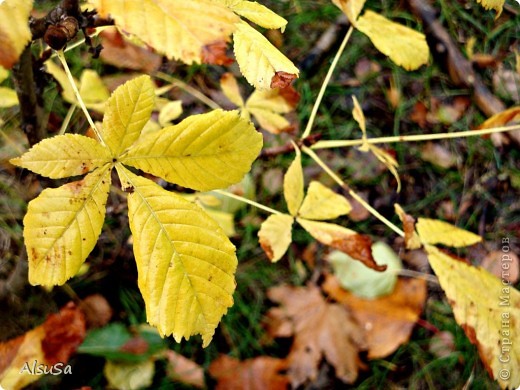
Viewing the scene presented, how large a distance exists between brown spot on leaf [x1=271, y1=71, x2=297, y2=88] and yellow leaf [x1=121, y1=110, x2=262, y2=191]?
0.09 m

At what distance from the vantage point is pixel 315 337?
150 centimetres

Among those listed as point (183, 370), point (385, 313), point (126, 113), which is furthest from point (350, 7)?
point (183, 370)

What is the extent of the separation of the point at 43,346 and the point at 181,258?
2.67ft

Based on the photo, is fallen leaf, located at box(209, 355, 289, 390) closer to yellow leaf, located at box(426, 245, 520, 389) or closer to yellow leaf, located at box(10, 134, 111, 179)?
yellow leaf, located at box(426, 245, 520, 389)

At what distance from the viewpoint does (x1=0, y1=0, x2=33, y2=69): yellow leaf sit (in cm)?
54

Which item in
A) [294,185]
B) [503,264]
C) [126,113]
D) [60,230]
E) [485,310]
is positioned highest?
[126,113]

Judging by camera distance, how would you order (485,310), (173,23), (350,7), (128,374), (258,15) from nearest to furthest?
1. (173,23)
2. (258,15)
3. (485,310)
4. (350,7)
5. (128,374)

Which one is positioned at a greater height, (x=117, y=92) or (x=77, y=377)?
(x=117, y=92)

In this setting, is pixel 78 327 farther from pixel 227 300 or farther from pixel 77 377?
pixel 227 300

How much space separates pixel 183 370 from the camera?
4.64 feet

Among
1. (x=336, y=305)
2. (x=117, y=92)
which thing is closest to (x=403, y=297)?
(x=336, y=305)

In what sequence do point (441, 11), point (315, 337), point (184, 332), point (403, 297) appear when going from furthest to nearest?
point (441, 11) → point (403, 297) → point (315, 337) → point (184, 332)

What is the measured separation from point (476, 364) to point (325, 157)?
0.83 m

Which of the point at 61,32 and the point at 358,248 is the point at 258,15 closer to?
the point at 61,32
